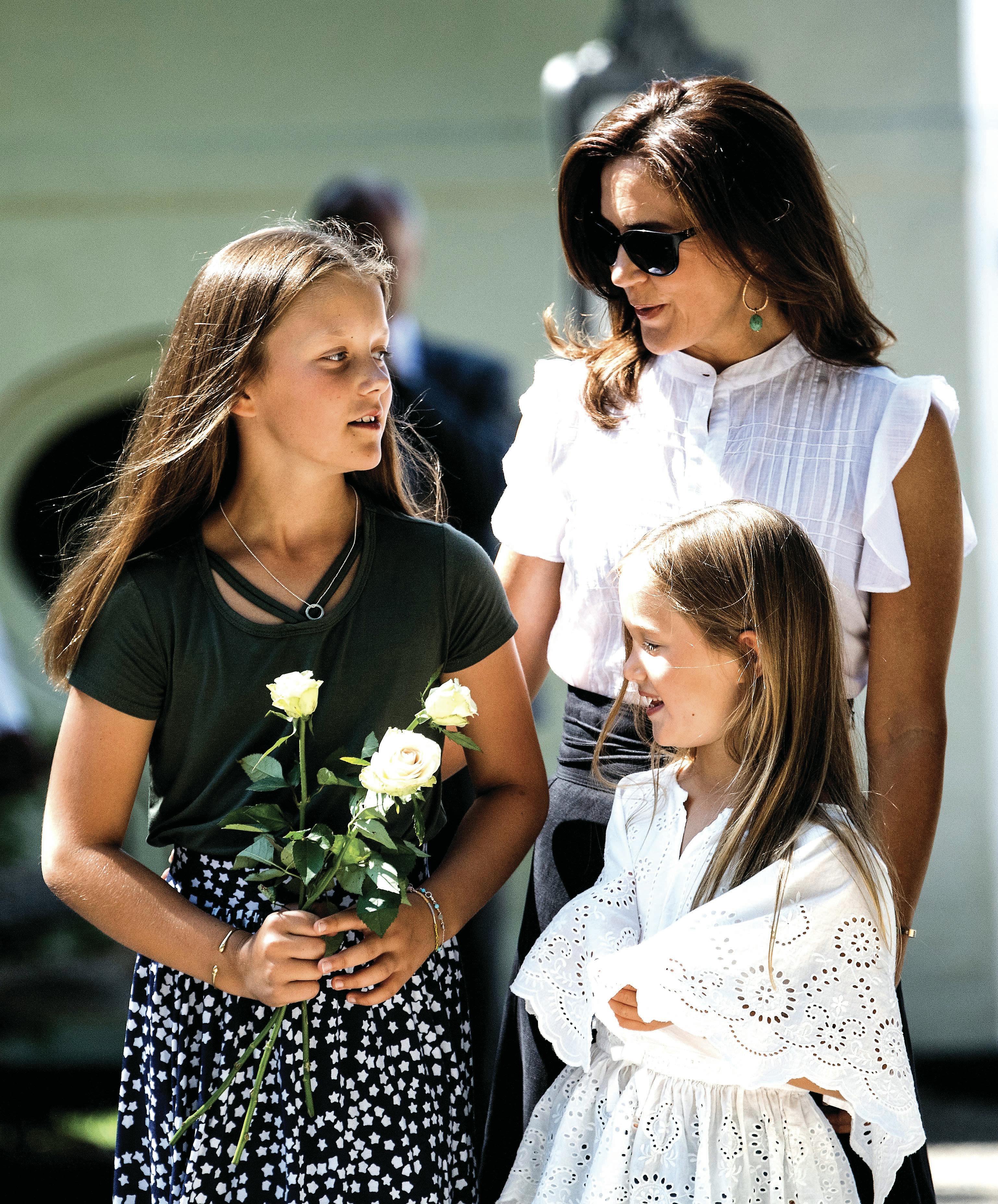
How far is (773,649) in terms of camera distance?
70.5 inches

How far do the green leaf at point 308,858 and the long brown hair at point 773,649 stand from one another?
477 mm

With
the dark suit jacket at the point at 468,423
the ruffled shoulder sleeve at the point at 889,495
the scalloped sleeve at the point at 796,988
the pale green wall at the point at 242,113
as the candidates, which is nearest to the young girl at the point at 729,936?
the scalloped sleeve at the point at 796,988

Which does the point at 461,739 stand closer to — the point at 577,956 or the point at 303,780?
the point at 303,780

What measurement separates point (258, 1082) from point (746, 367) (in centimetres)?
118

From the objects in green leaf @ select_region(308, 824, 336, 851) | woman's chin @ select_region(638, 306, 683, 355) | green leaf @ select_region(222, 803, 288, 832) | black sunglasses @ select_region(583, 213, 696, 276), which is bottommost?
green leaf @ select_region(308, 824, 336, 851)

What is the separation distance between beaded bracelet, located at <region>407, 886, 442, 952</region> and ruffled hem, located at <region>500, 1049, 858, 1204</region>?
0.29 metres

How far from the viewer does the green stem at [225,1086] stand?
1.66 meters

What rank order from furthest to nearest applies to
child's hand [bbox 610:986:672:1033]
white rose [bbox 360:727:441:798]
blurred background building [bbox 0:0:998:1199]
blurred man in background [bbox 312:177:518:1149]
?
blurred background building [bbox 0:0:998:1199] < blurred man in background [bbox 312:177:518:1149] < child's hand [bbox 610:986:672:1033] < white rose [bbox 360:727:441:798]

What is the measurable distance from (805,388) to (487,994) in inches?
102

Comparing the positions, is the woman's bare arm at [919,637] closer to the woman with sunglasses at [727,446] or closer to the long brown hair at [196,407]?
the woman with sunglasses at [727,446]

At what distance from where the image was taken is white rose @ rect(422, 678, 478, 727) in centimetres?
165

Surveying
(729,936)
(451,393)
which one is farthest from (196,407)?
(451,393)

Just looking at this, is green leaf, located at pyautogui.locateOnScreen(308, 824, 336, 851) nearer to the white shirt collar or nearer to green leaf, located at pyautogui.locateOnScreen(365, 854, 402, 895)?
green leaf, located at pyautogui.locateOnScreen(365, 854, 402, 895)

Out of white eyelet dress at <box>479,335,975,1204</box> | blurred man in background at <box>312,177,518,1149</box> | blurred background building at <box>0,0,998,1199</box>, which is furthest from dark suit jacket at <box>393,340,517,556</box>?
white eyelet dress at <box>479,335,975,1204</box>
